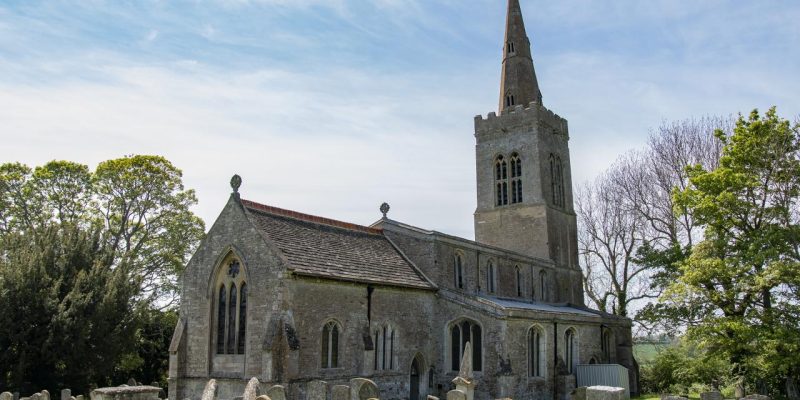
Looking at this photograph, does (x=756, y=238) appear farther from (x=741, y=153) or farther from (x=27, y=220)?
(x=27, y=220)

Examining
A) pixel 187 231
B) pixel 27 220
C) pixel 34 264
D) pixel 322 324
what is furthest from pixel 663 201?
pixel 27 220

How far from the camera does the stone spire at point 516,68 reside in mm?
38969

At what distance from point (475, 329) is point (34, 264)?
54.9ft

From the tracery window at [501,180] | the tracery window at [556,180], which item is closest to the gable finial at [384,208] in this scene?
the tracery window at [501,180]

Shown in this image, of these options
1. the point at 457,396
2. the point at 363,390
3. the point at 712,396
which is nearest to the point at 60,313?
the point at 363,390

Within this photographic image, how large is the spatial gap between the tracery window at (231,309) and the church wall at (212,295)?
0.25 metres

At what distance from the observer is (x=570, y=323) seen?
2858 centimetres

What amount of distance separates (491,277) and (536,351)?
18.5 feet

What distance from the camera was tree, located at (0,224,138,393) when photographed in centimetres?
2398

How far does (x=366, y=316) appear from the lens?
23.0 metres

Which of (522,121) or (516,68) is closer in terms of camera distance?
(522,121)

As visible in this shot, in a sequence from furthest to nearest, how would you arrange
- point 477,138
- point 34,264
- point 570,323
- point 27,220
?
point 477,138
point 27,220
point 570,323
point 34,264

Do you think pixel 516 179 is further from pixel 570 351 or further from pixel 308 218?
pixel 308 218

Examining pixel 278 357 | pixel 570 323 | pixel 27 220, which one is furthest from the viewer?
pixel 27 220
